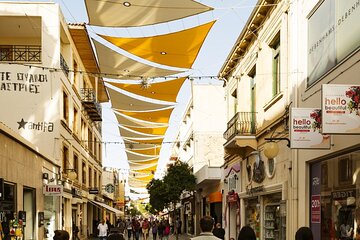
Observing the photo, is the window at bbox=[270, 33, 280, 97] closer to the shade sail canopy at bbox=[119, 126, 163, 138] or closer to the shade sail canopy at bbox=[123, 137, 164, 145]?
the shade sail canopy at bbox=[119, 126, 163, 138]

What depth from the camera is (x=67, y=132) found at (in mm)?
27234

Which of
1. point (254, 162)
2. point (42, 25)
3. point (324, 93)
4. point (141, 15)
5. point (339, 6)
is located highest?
point (42, 25)

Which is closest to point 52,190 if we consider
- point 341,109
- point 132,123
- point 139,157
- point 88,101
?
point 341,109

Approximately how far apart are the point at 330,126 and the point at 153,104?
21.0m

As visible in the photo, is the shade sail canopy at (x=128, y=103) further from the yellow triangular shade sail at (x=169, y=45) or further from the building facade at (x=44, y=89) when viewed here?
the yellow triangular shade sail at (x=169, y=45)

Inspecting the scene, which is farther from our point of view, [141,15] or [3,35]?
[3,35]

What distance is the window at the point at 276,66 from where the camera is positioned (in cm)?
1638

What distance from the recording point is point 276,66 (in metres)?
16.7

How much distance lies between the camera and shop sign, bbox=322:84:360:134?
8.87 m

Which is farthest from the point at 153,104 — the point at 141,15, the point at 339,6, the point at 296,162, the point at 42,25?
the point at 339,6

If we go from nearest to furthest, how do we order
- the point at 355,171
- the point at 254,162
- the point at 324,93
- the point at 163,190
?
the point at 324,93, the point at 355,171, the point at 254,162, the point at 163,190

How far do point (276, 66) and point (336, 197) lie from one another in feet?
21.5

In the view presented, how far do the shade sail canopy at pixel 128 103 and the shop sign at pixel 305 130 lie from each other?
17009 millimetres

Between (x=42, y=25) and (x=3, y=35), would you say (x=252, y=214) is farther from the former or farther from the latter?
(x=3, y=35)
